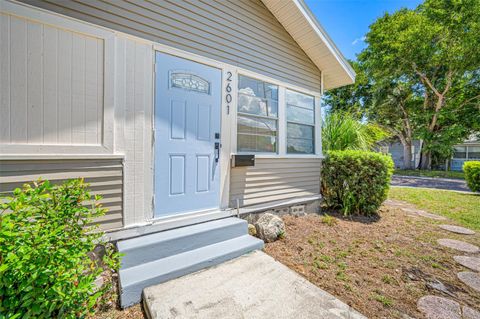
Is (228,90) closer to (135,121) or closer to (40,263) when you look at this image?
(135,121)

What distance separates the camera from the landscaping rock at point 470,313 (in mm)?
1947

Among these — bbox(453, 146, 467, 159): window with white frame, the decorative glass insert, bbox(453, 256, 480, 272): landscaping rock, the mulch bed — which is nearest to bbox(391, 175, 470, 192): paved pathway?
the mulch bed

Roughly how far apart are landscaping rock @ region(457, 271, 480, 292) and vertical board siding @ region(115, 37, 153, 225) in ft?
12.2

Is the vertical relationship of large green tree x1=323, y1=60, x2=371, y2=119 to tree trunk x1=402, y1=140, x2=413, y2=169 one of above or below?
above

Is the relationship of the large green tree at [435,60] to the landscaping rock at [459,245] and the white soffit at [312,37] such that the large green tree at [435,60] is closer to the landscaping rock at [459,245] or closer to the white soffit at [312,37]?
the white soffit at [312,37]

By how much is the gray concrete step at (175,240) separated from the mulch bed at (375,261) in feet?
2.04

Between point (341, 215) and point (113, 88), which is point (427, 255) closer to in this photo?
point (341, 215)

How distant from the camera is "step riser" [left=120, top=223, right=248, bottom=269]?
7.52ft

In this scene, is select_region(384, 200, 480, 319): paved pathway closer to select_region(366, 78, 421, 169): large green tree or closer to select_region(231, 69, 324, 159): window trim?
select_region(231, 69, 324, 159): window trim

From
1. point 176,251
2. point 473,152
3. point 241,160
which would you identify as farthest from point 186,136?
point 473,152

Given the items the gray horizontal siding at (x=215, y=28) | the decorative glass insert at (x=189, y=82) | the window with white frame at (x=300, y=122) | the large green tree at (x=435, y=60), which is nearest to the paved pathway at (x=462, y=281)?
the window with white frame at (x=300, y=122)

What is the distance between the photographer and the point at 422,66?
548 inches

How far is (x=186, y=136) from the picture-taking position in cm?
304

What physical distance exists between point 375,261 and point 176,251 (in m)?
2.53
